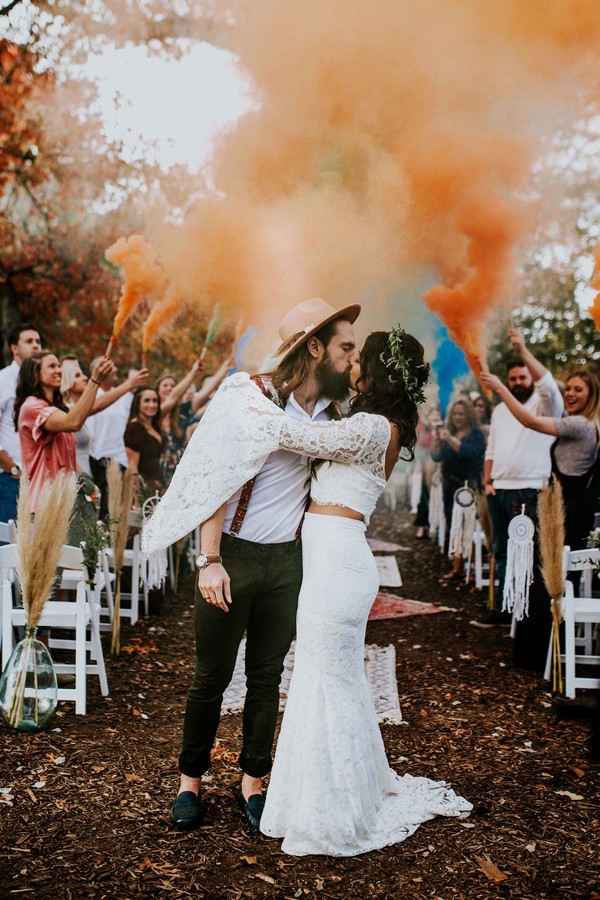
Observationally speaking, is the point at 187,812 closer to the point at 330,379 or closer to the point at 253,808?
the point at 253,808

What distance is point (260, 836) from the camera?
318cm

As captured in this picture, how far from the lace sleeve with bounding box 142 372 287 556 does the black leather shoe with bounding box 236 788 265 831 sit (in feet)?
3.62

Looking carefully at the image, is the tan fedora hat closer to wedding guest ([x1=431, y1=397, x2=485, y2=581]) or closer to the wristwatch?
the wristwatch

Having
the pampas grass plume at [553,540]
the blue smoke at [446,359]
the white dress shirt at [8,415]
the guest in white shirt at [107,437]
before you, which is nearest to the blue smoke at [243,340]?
the guest in white shirt at [107,437]

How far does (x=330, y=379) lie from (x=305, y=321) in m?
0.32

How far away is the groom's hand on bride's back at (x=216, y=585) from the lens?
303 cm

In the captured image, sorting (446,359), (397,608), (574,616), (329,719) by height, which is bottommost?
(397,608)

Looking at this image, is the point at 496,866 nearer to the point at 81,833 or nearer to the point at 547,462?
the point at 81,833

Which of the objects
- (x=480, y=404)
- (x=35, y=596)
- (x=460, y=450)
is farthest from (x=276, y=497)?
(x=480, y=404)

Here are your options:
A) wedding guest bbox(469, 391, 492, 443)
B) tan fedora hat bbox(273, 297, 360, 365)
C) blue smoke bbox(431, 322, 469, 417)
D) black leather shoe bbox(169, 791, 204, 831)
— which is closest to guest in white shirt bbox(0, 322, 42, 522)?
tan fedora hat bbox(273, 297, 360, 365)

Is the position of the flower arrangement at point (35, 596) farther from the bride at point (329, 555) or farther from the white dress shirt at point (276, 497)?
the white dress shirt at point (276, 497)

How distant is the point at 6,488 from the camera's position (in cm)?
589

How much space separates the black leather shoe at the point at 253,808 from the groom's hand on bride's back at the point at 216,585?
2.78 ft

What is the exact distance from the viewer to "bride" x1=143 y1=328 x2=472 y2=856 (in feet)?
9.81
